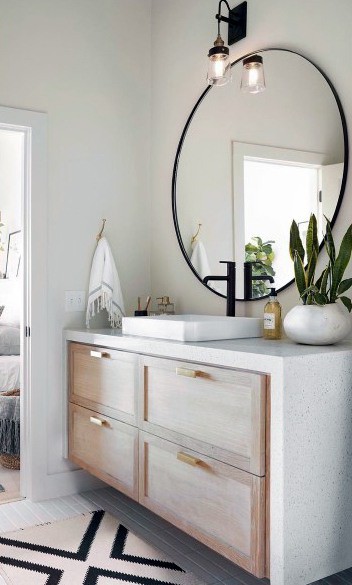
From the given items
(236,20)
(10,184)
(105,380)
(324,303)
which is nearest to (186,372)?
(324,303)

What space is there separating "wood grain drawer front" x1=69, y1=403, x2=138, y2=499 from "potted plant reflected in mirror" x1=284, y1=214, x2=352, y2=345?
2.89ft

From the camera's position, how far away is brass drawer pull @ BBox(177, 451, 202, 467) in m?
1.94

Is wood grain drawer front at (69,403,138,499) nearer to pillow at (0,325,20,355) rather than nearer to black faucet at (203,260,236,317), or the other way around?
black faucet at (203,260,236,317)

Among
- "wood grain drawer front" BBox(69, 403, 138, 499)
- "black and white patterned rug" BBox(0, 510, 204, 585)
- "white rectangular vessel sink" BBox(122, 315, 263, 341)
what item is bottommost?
"black and white patterned rug" BBox(0, 510, 204, 585)

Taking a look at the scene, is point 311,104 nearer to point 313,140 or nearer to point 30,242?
point 313,140

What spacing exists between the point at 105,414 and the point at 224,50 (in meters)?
1.69

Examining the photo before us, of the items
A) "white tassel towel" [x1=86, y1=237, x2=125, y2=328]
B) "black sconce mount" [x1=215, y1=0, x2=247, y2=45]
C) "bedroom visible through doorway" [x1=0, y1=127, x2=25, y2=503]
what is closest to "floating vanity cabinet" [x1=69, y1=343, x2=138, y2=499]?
"white tassel towel" [x1=86, y1=237, x2=125, y2=328]

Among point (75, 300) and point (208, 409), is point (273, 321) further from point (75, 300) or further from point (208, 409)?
A: point (75, 300)

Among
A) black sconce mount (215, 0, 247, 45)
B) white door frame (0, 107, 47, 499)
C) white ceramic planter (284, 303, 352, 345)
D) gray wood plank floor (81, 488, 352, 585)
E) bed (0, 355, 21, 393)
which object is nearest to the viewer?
white ceramic planter (284, 303, 352, 345)

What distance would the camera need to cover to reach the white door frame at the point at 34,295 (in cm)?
291

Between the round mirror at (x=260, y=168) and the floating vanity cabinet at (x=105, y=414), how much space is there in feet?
2.07

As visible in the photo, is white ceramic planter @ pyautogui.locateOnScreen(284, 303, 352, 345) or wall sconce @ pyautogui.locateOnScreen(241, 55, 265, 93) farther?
wall sconce @ pyautogui.locateOnScreen(241, 55, 265, 93)

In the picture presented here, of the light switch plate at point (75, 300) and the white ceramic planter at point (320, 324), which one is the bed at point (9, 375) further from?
the white ceramic planter at point (320, 324)

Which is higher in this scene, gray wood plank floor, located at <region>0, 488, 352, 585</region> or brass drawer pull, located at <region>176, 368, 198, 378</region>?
brass drawer pull, located at <region>176, 368, 198, 378</region>
